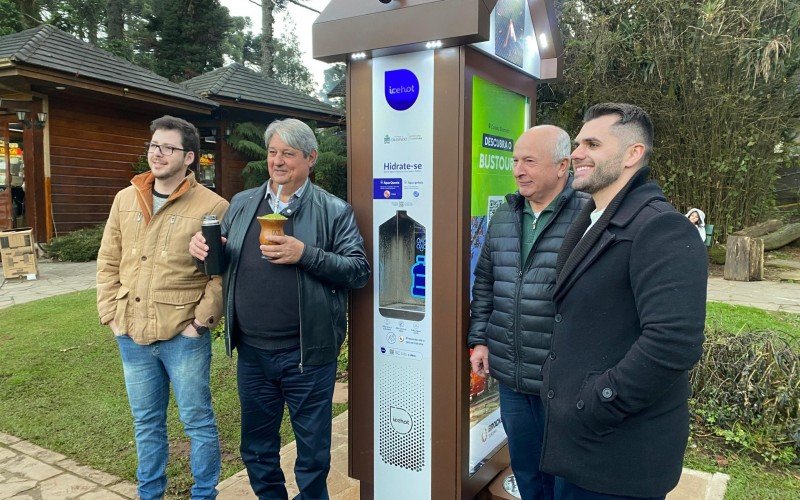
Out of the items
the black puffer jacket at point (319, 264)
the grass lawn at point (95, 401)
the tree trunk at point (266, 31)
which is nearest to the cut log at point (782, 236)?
the grass lawn at point (95, 401)

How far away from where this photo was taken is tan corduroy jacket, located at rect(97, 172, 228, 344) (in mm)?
2424

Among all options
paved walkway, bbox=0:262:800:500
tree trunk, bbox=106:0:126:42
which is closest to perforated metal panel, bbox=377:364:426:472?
paved walkway, bbox=0:262:800:500

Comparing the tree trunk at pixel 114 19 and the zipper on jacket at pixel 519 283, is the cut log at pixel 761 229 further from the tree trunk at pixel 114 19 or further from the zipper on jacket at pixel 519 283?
the tree trunk at pixel 114 19

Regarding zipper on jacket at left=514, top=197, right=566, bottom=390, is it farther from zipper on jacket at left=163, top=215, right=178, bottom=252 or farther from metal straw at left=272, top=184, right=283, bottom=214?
zipper on jacket at left=163, top=215, right=178, bottom=252

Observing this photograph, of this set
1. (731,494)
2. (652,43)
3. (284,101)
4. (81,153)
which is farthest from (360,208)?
(284,101)

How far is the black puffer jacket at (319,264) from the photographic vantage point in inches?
89.9

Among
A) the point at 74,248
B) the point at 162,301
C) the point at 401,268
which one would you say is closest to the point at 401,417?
the point at 401,268

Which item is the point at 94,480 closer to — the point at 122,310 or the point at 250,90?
the point at 122,310

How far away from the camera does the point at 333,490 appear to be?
A: 2879 millimetres

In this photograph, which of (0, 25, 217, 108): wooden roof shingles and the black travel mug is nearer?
the black travel mug

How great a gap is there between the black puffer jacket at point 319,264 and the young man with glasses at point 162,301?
0.59 feet

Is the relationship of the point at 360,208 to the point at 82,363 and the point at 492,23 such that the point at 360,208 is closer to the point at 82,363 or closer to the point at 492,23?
the point at 492,23

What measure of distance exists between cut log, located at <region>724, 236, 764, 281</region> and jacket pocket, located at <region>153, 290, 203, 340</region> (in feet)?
28.2

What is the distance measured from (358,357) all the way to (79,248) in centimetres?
1015
